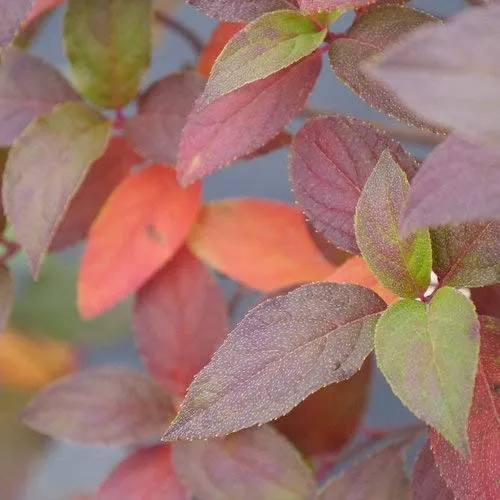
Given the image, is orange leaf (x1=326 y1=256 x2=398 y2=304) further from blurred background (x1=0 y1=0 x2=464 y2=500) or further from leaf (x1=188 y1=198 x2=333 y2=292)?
blurred background (x1=0 y1=0 x2=464 y2=500)

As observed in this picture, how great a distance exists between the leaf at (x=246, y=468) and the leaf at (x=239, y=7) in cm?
20

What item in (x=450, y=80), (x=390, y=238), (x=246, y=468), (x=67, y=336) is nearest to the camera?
(x=450, y=80)

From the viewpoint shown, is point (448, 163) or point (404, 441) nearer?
point (448, 163)

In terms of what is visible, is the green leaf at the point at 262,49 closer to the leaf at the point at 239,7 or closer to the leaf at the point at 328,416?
the leaf at the point at 239,7

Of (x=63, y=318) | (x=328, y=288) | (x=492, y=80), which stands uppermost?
(x=492, y=80)

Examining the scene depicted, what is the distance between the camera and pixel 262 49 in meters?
0.32

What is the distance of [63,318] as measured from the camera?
0.88 metres

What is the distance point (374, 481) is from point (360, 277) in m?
0.14

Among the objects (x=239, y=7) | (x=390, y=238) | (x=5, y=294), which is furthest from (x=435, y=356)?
(x=5, y=294)

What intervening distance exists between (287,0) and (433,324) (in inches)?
6.4

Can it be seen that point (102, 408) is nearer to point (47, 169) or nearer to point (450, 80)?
point (47, 169)

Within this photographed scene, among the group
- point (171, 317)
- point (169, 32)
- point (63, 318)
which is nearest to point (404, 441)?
point (171, 317)

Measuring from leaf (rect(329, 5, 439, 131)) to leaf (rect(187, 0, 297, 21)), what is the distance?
0.10ft

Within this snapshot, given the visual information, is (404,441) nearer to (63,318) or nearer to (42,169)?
(42,169)
